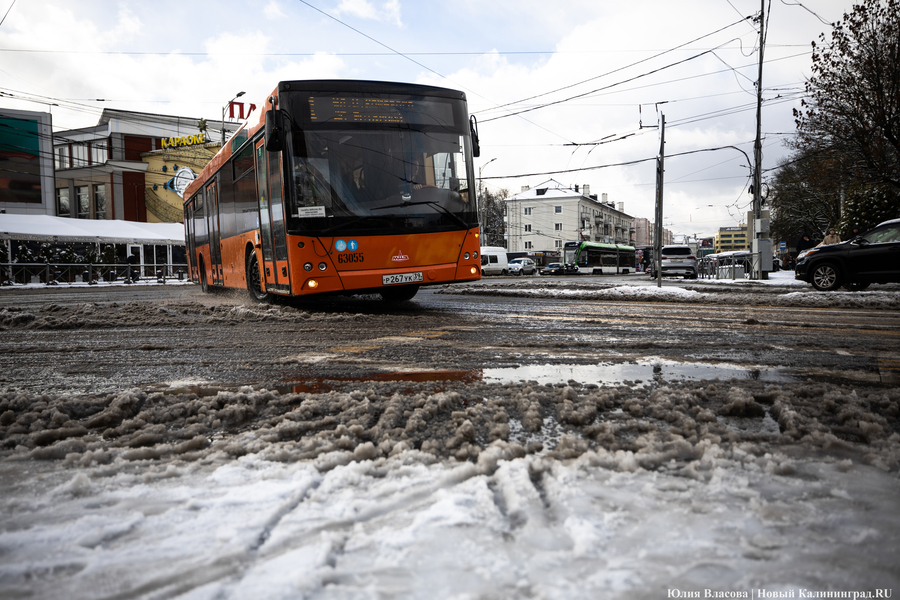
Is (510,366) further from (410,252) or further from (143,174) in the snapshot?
(143,174)

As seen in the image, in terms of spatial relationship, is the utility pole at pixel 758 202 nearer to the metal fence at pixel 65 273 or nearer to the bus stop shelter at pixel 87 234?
the metal fence at pixel 65 273

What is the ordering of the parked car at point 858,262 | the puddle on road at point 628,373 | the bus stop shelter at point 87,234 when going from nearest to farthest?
1. the puddle on road at point 628,373
2. the parked car at point 858,262
3. the bus stop shelter at point 87,234

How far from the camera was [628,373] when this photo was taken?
3.70 m

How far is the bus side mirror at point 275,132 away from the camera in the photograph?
26.8 feet

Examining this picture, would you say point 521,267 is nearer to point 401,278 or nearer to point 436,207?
point 436,207

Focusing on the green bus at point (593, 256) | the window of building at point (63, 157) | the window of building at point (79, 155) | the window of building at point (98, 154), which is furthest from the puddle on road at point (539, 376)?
the window of building at point (63, 157)

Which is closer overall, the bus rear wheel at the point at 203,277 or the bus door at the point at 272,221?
the bus door at the point at 272,221

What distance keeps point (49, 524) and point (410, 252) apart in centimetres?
741

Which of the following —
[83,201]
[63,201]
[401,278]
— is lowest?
[401,278]

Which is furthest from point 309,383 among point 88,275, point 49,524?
point 88,275

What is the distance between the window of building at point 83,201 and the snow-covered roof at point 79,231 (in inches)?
777

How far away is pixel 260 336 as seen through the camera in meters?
5.95

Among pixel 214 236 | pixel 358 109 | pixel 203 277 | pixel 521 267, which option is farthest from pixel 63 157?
pixel 358 109

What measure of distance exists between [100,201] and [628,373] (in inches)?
2196
